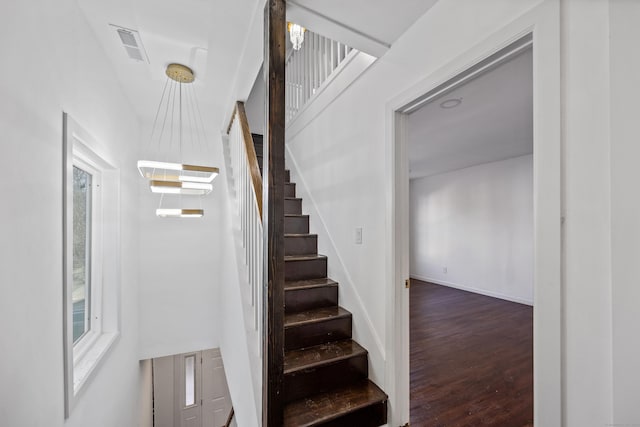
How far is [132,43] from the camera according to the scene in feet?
6.28

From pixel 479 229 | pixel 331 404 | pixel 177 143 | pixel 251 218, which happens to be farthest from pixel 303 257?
pixel 479 229

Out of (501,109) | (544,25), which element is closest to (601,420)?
(544,25)

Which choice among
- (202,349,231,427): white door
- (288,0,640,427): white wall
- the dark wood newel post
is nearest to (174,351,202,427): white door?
(202,349,231,427): white door

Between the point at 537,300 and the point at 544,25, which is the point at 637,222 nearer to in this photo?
the point at 537,300

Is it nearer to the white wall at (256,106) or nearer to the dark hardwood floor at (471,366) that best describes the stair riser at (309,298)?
the dark hardwood floor at (471,366)

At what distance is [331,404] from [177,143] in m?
3.41

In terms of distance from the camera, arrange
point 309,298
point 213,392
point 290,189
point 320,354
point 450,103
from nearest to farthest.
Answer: point 320,354 → point 309,298 → point 450,103 → point 290,189 → point 213,392

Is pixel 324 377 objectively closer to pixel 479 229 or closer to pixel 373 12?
pixel 373 12

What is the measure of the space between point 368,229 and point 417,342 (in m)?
1.87

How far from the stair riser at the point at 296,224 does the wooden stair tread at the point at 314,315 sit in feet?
3.07

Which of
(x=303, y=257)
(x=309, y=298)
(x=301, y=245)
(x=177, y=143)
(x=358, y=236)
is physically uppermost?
(x=177, y=143)

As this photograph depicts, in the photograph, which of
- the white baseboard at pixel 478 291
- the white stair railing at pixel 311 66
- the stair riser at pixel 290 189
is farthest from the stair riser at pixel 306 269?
the white baseboard at pixel 478 291

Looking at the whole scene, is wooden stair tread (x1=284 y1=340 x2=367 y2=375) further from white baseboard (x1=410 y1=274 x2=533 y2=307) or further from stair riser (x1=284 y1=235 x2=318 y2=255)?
white baseboard (x1=410 y1=274 x2=533 y2=307)

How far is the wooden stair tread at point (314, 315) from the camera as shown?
2.02 meters
